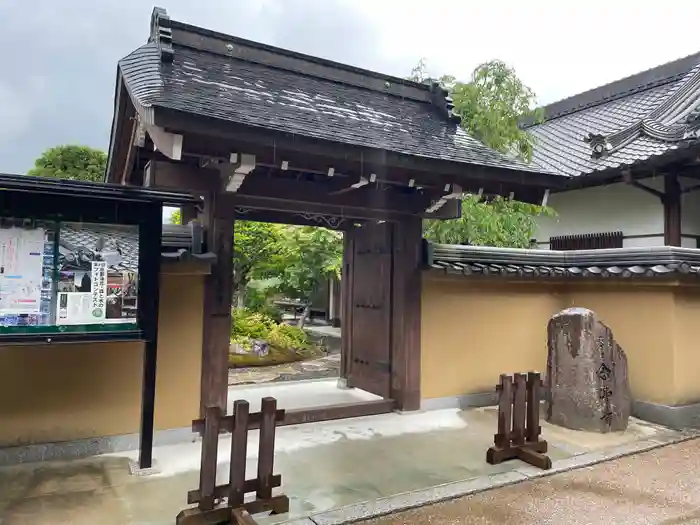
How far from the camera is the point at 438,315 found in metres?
7.06

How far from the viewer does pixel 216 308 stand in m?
5.53

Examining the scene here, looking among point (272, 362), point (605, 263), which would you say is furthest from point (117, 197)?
point (272, 362)

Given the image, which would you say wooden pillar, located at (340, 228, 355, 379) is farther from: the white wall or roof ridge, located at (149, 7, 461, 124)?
the white wall

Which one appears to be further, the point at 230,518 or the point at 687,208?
the point at 687,208

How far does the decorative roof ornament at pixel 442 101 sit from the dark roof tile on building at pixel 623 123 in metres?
3.07

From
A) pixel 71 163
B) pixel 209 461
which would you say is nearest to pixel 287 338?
pixel 209 461

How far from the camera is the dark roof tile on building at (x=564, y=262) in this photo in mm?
6555

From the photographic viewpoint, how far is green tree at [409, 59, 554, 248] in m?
8.88

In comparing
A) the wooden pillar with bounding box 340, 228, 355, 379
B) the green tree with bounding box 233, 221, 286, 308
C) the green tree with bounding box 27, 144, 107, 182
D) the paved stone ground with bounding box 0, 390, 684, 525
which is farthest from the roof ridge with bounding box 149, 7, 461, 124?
the green tree with bounding box 27, 144, 107, 182

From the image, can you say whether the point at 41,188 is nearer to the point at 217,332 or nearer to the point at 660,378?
the point at 217,332

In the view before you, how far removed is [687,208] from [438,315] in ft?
17.1

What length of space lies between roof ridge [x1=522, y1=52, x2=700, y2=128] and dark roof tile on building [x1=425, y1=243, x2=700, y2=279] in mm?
6330

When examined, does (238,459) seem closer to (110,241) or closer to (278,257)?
(110,241)

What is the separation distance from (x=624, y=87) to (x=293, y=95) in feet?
38.1
